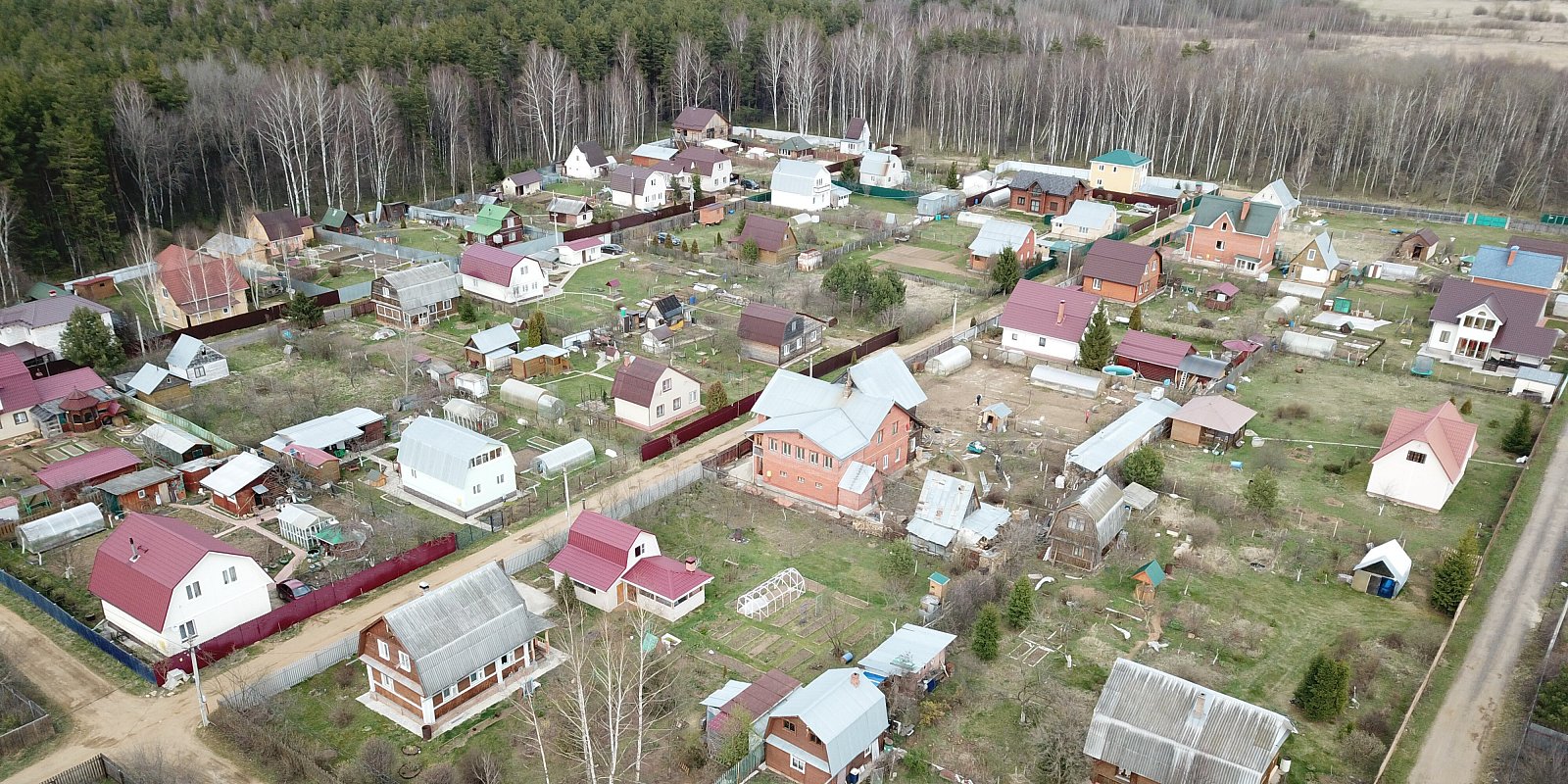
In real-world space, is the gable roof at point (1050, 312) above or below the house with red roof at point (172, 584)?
above

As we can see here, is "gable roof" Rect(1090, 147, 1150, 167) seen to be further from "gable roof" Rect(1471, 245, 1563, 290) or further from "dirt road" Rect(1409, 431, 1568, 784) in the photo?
"dirt road" Rect(1409, 431, 1568, 784)

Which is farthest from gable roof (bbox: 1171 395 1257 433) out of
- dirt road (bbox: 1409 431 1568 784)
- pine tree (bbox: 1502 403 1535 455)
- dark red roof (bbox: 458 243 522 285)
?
dark red roof (bbox: 458 243 522 285)

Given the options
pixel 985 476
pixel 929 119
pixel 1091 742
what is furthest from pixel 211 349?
pixel 929 119

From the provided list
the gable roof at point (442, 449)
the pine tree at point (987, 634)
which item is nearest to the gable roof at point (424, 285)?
the gable roof at point (442, 449)

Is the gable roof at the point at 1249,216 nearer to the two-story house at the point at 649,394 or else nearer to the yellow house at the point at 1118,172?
the yellow house at the point at 1118,172

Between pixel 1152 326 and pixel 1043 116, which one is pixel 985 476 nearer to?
pixel 1152 326

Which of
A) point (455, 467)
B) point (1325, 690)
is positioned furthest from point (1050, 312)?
point (455, 467)
